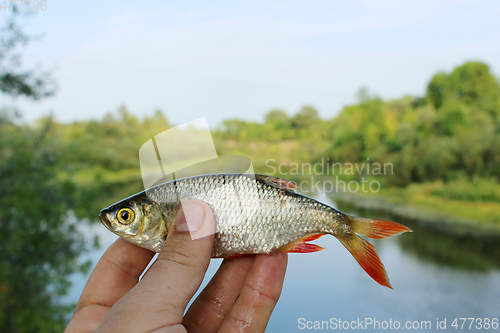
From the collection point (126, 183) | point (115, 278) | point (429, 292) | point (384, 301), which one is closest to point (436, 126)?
point (429, 292)

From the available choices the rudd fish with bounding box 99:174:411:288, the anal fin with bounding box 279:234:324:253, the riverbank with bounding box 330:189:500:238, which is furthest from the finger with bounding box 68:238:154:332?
the riverbank with bounding box 330:189:500:238

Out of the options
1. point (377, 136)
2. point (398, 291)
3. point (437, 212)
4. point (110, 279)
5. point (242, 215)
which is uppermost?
point (377, 136)

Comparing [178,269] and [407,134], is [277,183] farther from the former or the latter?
[407,134]

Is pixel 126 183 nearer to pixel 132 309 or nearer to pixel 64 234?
pixel 64 234

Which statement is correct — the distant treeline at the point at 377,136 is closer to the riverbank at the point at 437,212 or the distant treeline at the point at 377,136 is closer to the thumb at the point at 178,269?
the riverbank at the point at 437,212

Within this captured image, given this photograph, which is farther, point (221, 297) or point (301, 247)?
point (221, 297)

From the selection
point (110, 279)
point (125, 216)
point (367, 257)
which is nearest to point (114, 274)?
point (110, 279)

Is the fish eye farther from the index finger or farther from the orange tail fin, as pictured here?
the orange tail fin
